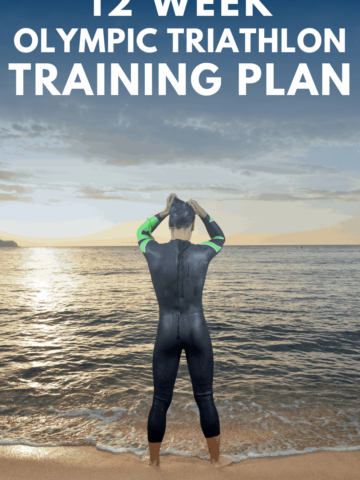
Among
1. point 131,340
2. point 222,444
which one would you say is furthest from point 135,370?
point 222,444

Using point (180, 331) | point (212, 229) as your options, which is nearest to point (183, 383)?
point (180, 331)

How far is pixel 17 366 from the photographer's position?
7.83m

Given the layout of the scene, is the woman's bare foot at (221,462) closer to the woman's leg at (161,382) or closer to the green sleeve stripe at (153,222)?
the woman's leg at (161,382)

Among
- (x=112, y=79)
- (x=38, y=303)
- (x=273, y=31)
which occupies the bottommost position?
(x=38, y=303)

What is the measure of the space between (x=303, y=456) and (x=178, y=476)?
1753mm

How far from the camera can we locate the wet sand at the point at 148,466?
3703 millimetres

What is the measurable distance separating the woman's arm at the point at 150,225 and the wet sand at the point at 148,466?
274 cm

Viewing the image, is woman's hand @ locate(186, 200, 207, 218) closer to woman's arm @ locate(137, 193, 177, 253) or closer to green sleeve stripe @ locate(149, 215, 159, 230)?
woman's arm @ locate(137, 193, 177, 253)

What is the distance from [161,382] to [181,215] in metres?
1.97

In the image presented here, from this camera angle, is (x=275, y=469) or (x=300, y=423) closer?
(x=275, y=469)

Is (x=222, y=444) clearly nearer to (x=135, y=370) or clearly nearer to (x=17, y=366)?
(x=135, y=370)

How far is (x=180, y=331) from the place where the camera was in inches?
143

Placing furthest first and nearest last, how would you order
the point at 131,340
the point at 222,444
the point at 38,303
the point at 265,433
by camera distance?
the point at 38,303, the point at 131,340, the point at 265,433, the point at 222,444

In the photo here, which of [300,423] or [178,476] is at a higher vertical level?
[178,476]
